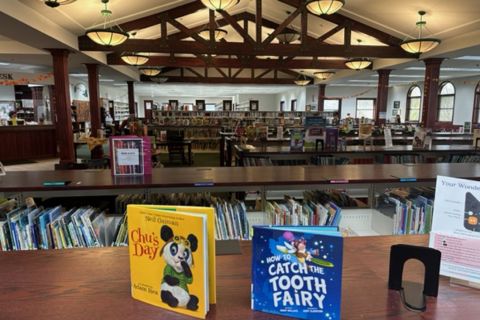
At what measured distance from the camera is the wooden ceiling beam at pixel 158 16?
7332 mm

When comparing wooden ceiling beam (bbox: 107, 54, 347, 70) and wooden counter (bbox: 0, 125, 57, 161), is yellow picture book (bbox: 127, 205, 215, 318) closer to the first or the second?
wooden ceiling beam (bbox: 107, 54, 347, 70)

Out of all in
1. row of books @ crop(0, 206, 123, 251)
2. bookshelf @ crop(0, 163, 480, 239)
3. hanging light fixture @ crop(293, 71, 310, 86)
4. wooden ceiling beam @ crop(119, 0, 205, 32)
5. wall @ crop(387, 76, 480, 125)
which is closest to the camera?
row of books @ crop(0, 206, 123, 251)

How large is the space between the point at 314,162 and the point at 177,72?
36.5ft

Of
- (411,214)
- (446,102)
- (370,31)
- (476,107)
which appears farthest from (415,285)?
(446,102)

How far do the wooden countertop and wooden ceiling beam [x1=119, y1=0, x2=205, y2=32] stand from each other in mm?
5580

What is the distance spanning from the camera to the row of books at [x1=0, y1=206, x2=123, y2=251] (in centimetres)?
211

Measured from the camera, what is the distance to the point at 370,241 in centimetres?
136

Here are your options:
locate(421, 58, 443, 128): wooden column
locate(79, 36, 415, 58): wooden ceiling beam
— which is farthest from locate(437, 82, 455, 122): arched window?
locate(79, 36, 415, 58): wooden ceiling beam

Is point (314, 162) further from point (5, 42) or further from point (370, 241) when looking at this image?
point (5, 42)

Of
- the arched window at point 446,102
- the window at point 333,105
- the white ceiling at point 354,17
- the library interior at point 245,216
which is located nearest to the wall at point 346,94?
the window at point 333,105

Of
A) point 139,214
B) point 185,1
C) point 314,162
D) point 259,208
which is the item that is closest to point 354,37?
point 185,1

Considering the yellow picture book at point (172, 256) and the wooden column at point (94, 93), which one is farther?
the wooden column at point (94, 93)

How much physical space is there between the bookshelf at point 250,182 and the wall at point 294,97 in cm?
1539

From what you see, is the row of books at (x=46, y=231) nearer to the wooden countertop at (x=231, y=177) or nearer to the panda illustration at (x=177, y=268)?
the wooden countertop at (x=231, y=177)
